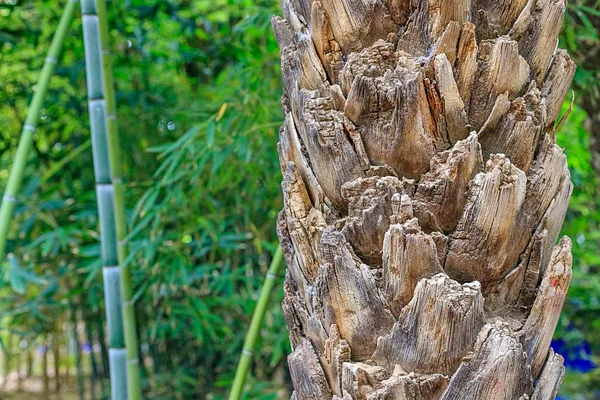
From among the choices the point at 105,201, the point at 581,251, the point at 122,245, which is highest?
the point at 105,201

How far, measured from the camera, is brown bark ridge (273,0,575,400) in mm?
704

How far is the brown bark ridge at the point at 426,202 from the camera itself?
704mm

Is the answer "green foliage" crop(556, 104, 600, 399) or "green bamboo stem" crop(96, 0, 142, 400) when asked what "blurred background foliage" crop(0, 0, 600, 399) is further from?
"green bamboo stem" crop(96, 0, 142, 400)

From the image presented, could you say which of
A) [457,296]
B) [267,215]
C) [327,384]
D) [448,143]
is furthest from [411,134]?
[267,215]

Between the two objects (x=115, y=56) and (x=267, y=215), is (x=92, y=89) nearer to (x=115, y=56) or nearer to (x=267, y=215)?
(x=267, y=215)

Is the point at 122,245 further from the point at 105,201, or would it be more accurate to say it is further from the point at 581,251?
the point at 581,251

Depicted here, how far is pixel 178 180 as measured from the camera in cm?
209

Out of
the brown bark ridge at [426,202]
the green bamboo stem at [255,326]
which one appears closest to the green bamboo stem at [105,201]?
the green bamboo stem at [255,326]

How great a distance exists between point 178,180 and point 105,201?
45 cm

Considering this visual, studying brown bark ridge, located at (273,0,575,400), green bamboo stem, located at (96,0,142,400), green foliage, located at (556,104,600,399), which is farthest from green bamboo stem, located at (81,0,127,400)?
green foliage, located at (556,104,600,399)

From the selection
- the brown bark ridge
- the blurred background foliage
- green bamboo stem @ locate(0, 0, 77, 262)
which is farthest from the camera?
the blurred background foliage

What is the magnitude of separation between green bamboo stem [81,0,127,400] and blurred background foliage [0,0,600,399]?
0.61 feet

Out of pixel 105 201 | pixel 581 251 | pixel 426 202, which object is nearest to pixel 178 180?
pixel 105 201

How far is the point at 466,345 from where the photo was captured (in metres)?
0.70
